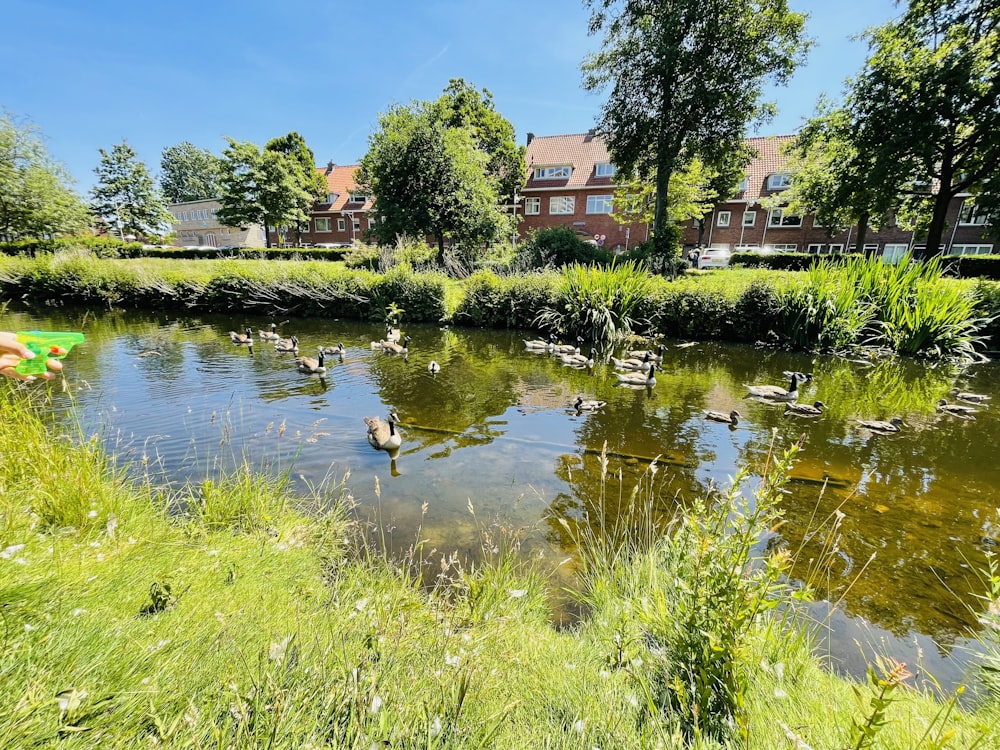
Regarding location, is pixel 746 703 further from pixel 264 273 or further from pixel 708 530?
pixel 264 273

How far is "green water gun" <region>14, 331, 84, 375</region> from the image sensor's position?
2465 millimetres

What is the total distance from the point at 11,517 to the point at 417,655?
256cm

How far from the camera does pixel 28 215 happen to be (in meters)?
27.1

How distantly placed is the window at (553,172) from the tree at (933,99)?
2282 cm

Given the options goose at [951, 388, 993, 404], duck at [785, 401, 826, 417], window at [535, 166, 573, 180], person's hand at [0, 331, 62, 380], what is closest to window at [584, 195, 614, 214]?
window at [535, 166, 573, 180]

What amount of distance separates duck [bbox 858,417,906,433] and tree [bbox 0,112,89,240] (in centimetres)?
4226

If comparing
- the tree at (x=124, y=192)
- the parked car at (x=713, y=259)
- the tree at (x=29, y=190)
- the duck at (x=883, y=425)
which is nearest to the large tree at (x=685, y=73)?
the parked car at (x=713, y=259)

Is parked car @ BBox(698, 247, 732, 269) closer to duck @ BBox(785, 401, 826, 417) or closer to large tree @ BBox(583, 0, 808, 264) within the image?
large tree @ BBox(583, 0, 808, 264)

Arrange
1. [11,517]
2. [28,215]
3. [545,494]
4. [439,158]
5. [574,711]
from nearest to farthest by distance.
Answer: [574,711] → [11,517] → [545,494] → [439,158] → [28,215]

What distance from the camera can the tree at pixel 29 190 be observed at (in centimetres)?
2602

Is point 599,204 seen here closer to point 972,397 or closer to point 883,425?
point 972,397

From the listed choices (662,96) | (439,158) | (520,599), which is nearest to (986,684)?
(520,599)

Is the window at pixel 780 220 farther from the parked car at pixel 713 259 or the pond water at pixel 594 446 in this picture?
the pond water at pixel 594 446

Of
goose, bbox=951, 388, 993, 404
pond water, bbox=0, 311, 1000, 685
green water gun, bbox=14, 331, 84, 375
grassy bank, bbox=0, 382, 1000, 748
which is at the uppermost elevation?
green water gun, bbox=14, 331, 84, 375
